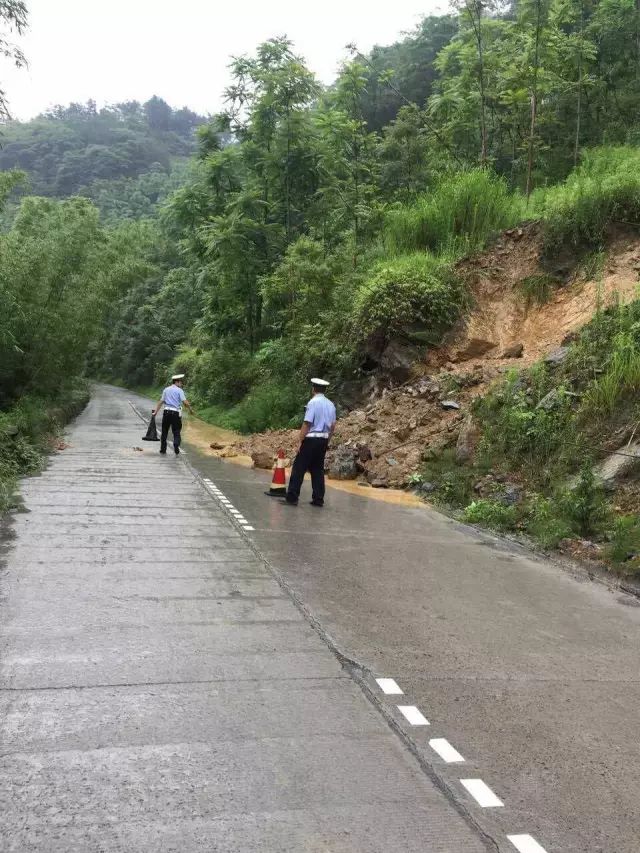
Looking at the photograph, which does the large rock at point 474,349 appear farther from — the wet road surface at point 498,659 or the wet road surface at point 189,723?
the wet road surface at point 189,723

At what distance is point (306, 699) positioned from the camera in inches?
159

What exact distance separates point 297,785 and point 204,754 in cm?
49

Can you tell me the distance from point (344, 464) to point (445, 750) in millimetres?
9975

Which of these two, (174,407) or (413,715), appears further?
(174,407)

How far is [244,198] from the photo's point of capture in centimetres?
2509

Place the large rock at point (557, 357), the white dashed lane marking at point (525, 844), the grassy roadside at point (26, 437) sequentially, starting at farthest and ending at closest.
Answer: the large rock at point (557, 357) < the grassy roadside at point (26, 437) < the white dashed lane marking at point (525, 844)

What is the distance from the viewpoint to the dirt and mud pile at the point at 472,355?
13391mm

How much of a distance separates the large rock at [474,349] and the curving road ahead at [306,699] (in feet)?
28.5

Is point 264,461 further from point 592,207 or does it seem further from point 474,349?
point 592,207

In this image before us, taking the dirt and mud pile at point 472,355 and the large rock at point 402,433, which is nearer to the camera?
the dirt and mud pile at point 472,355

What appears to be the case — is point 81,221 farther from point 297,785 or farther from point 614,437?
point 297,785

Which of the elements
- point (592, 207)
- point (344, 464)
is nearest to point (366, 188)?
point (592, 207)

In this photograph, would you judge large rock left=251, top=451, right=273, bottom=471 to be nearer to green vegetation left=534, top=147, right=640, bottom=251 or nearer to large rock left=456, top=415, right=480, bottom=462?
large rock left=456, top=415, right=480, bottom=462

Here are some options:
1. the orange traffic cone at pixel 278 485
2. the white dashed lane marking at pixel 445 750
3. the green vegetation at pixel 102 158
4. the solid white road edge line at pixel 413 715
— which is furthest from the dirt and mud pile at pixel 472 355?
the green vegetation at pixel 102 158
